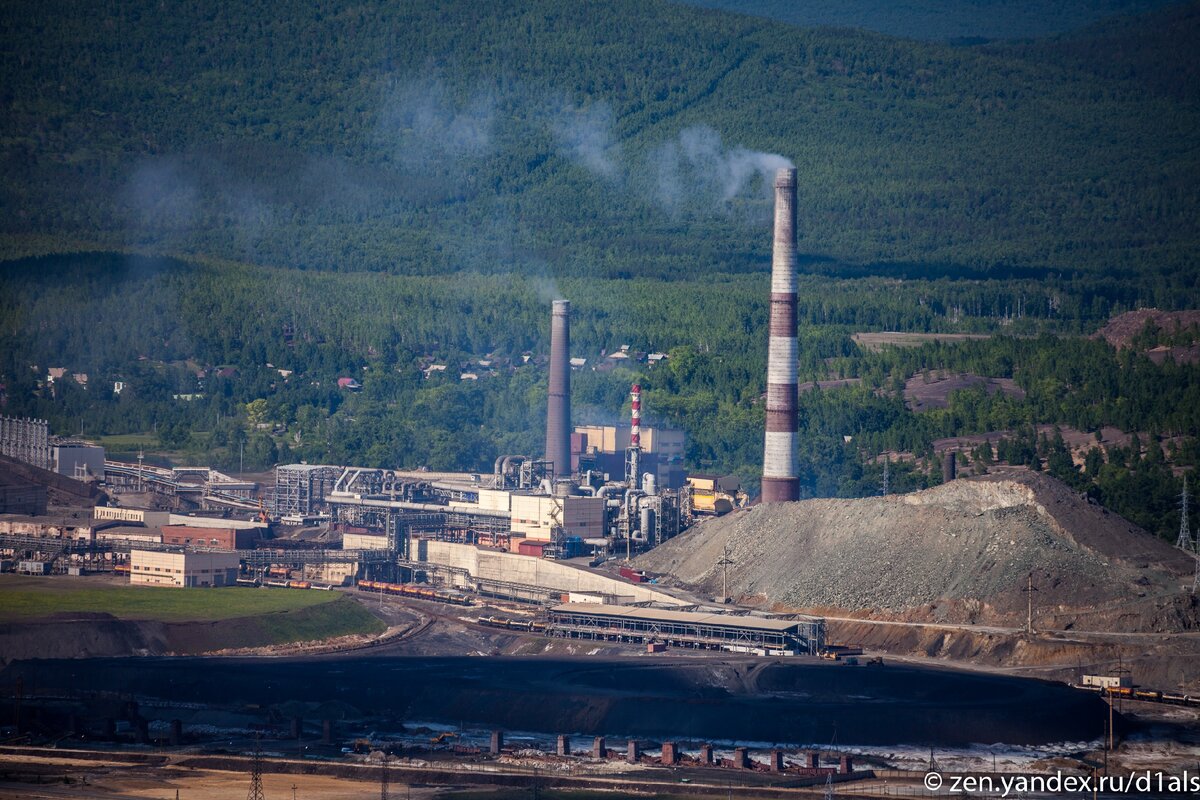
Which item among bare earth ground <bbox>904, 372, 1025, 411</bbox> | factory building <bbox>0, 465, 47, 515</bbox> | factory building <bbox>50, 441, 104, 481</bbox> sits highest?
bare earth ground <bbox>904, 372, 1025, 411</bbox>

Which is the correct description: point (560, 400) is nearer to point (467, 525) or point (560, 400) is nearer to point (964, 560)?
point (467, 525)

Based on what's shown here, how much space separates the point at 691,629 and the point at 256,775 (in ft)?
80.6

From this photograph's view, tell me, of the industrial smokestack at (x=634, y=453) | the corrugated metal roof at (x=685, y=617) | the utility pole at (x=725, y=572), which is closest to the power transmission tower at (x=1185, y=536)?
the utility pole at (x=725, y=572)

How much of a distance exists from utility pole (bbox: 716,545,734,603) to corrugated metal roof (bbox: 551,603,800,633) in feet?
14.1

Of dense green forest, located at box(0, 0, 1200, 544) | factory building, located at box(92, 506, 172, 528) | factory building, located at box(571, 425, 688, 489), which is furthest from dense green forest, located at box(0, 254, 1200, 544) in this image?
factory building, located at box(92, 506, 172, 528)

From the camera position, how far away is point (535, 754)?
5941 cm

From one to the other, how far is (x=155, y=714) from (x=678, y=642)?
1807cm

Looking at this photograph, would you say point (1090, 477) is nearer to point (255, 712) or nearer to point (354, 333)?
point (255, 712)

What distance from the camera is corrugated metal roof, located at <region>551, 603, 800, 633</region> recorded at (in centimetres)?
7350

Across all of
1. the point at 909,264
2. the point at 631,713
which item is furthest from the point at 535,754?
the point at 909,264

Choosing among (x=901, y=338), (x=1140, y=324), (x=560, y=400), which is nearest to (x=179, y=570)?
(x=560, y=400)

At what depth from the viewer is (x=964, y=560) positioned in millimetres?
78062

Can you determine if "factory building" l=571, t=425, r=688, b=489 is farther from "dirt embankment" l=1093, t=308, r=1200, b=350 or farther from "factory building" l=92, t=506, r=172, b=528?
"dirt embankment" l=1093, t=308, r=1200, b=350

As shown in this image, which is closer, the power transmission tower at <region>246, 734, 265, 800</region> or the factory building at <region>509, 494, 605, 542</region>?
the power transmission tower at <region>246, 734, 265, 800</region>
